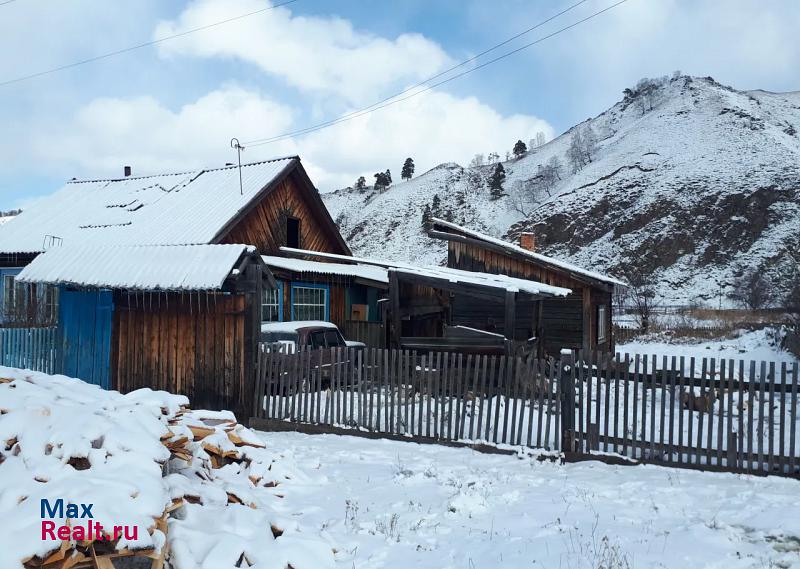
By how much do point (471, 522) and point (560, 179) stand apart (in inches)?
3300

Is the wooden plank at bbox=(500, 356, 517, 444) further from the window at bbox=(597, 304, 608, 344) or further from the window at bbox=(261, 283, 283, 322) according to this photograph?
the window at bbox=(597, 304, 608, 344)

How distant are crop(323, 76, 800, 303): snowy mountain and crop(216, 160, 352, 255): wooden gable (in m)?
33.1

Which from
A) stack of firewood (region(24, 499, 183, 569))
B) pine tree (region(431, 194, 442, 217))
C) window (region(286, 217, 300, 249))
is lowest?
stack of firewood (region(24, 499, 183, 569))

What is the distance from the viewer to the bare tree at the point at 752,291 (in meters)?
35.8

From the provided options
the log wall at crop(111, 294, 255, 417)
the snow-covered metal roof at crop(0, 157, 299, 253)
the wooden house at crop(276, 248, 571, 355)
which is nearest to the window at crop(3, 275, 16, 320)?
the snow-covered metal roof at crop(0, 157, 299, 253)

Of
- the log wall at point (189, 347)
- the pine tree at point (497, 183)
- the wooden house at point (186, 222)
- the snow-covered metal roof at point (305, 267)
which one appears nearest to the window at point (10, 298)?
the wooden house at point (186, 222)

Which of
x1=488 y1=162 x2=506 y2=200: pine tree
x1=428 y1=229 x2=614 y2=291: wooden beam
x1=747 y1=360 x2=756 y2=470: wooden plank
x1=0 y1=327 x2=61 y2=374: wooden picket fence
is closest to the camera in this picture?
x1=747 y1=360 x2=756 y2=470: wooden plank

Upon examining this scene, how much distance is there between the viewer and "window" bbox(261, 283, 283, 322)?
15.7m

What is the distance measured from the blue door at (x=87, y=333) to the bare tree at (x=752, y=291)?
3781 cm

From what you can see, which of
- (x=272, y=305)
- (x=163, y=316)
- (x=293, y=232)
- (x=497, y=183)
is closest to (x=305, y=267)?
(x=272, y=305)

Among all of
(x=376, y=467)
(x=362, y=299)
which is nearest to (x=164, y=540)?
(x=376, y=467)

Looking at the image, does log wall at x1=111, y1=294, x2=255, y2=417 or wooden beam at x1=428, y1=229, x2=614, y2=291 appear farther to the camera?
wooden beam at x1=428, y1=229, x2=614, y2=291

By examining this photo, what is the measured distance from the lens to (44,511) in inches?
138

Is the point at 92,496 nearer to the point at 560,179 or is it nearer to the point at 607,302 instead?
the point at 607,302
